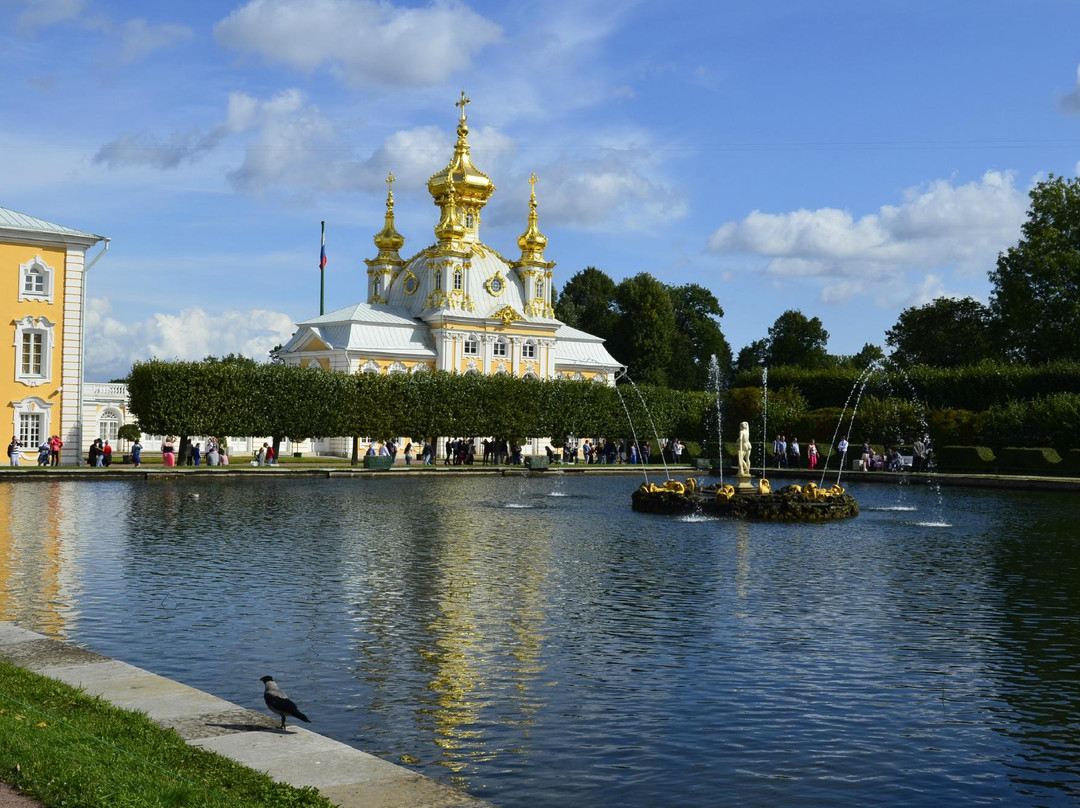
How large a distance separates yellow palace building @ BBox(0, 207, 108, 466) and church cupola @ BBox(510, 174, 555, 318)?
44831mm

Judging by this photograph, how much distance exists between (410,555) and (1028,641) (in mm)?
10188

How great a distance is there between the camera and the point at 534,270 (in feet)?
297

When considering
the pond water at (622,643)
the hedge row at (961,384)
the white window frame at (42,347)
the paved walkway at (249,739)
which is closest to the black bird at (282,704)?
the paved walkway at (249,739)

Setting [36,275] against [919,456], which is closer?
[36,275]

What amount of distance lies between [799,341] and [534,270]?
33095mm

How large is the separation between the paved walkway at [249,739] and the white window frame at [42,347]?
40.9 metres

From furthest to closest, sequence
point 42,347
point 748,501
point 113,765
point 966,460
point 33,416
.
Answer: point 966,460 < point 42,347 < point 33,416 < point 748,501 < point 113,765

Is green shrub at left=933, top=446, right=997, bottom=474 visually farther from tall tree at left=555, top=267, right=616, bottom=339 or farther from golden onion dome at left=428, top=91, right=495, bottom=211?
tall tree at left=555, top=267, right=616, bottom=339

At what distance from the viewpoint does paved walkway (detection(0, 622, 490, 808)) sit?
6734mm

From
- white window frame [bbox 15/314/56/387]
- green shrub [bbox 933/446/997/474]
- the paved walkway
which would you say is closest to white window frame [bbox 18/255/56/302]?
white window frame [bbox 15/314/56/387]

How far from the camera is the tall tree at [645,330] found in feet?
342

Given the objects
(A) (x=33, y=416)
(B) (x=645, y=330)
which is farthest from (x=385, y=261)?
(A) (x=33, y=416)

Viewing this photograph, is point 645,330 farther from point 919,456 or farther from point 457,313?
point 919,456

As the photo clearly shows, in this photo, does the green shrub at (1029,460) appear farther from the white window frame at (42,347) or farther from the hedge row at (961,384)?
the white window frame at (42,347)
